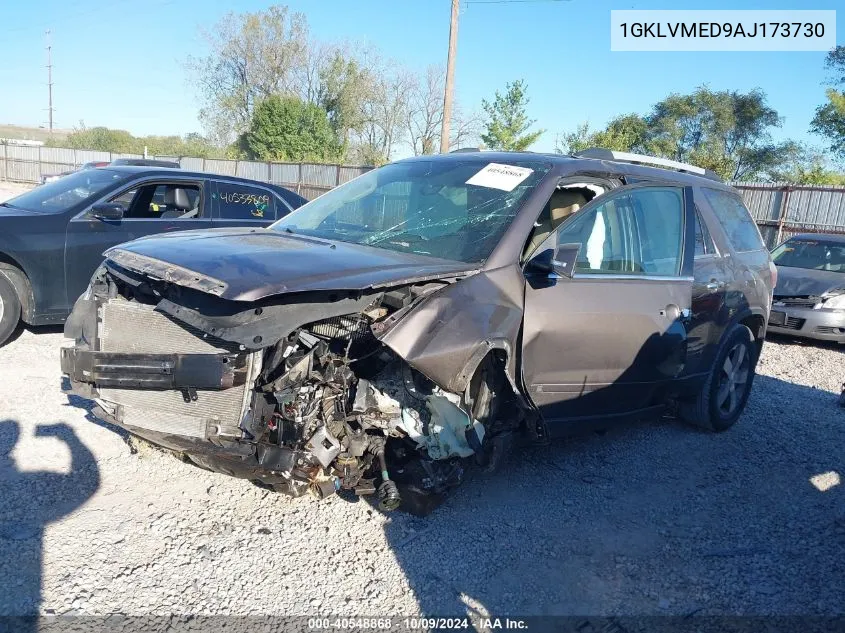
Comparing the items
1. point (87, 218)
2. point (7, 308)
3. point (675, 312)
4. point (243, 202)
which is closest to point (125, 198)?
point (87, 218)

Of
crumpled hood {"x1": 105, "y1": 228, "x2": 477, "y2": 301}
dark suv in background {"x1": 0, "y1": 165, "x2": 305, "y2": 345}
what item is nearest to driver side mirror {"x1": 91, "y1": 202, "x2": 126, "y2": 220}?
dark suv in background {"x1": 0, "y1": 165, "x2": 305, "y2": 345}

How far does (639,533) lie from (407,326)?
181 centimetres

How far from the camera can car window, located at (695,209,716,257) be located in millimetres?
4727

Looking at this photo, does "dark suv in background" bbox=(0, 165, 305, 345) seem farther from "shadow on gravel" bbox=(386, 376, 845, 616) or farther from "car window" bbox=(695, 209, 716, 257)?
"car window" bbox=(695, 209, 716, 257)

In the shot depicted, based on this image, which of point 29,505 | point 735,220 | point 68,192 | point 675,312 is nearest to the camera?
point 29,505

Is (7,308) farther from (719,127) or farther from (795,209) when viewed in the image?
(719,127)

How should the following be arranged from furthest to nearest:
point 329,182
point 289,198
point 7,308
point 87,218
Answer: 1. point 329,182
2. point 289,198
3. point 87,218
4. point 7,308

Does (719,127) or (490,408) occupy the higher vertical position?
(719,127)

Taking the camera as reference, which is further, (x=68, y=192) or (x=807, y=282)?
(x=807, y=282)

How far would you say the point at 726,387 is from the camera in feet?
17.0

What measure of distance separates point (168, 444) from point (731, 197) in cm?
482

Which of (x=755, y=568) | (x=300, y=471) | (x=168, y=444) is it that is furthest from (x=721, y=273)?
(x=168, y=444)

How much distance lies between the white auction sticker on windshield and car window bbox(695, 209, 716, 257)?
1544 mm

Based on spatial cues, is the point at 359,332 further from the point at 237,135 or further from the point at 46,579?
the point at 237,135
